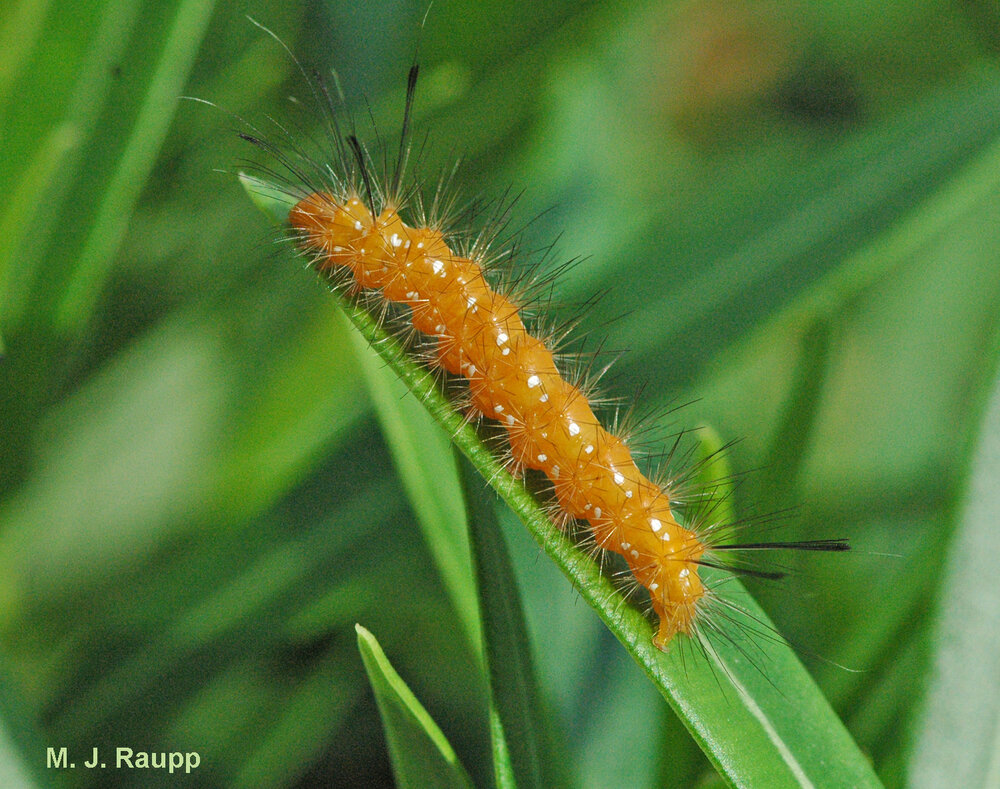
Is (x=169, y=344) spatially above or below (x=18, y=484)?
above

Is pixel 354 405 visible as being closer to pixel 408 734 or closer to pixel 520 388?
pixel 520 388

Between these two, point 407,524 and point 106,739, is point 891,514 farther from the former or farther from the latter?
point 106,739

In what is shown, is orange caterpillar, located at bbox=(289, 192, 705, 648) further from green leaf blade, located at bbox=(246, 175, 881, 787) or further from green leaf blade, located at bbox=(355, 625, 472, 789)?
green leaf blade, located at bbox=(355, 625, 472, 789)

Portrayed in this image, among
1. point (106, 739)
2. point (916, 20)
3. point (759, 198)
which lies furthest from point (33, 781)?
point (916, 20)

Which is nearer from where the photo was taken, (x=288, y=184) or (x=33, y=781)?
(x=33, y=781)

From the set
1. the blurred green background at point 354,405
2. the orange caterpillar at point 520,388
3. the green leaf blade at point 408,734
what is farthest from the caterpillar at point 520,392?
the green leaf blade at point 408,734

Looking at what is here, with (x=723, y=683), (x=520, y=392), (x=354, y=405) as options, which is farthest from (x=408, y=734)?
(x=354, y=405)

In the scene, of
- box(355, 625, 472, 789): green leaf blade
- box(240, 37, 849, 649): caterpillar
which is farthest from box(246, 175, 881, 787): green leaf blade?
box(355, 625, 472, 789): green leaf blade
